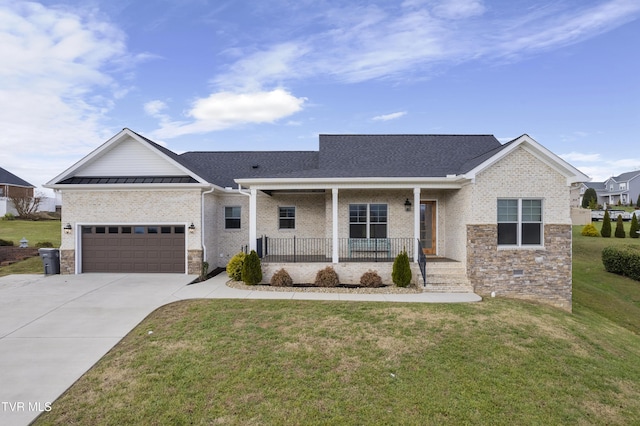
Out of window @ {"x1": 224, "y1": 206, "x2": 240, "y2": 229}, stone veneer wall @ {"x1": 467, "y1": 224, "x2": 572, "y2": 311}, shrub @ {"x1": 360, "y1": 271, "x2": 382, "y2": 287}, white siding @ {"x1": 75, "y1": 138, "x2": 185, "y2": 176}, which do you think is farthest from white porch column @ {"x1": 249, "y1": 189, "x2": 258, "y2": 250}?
stone veneer wall @ {"x1": 467, "y1": 224, "x2": 572, "y2": 311}

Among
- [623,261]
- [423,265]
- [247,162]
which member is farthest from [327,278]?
[623,261]

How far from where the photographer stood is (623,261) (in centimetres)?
1639

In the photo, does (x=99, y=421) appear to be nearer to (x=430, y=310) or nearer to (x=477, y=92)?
(x=430, y=310)

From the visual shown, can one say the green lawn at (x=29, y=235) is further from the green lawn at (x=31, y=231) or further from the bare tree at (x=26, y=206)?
the bare tree at (x=26, y=206)

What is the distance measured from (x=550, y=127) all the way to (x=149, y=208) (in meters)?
23.8

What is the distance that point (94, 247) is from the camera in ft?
43.0

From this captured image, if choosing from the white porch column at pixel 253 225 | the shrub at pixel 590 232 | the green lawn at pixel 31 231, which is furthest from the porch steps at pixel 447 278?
the shrub at pixel 590 232

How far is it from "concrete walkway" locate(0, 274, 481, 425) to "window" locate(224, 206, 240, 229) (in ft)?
9.23

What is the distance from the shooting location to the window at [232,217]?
1507 cm

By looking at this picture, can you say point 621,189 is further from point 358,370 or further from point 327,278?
point 358,370

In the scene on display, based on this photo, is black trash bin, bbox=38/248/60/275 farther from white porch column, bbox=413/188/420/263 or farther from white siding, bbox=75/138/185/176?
white porch column, bbox=413/188/420/263

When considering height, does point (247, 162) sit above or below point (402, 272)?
above

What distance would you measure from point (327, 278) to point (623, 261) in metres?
16.6

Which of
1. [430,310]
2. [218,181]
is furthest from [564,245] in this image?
[218,181]
